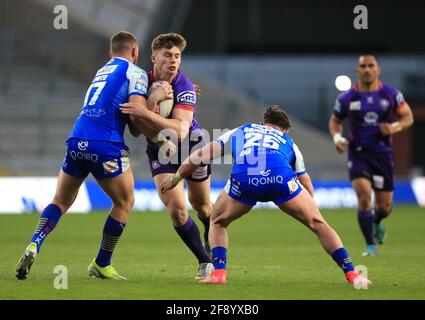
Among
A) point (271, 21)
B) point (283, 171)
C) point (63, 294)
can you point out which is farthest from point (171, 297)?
point (271, 21)

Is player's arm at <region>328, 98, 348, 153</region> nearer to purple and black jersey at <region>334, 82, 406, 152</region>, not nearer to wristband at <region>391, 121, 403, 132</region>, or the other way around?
purple and black jersey at <region>334, 82, 406, 152</region>

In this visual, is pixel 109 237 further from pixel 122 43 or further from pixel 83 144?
pixel 122 43

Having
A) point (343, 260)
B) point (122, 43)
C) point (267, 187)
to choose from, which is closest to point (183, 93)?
point (122, 43)


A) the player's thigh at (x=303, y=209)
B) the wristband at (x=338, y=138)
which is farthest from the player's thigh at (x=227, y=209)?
the wristband at (x=338, y=138)

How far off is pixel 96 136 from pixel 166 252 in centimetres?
428

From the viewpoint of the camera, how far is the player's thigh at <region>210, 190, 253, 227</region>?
30.3ft

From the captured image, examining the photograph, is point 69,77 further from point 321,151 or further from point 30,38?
point 321,151

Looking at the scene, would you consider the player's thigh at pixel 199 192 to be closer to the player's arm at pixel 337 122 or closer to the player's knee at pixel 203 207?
the player's knee at pixel 203 207

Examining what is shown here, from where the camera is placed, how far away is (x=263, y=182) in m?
9.09

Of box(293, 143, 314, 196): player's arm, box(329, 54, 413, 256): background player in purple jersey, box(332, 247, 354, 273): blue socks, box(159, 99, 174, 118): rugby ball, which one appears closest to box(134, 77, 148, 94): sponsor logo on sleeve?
box(159, 99, 174, 118): rugby ball

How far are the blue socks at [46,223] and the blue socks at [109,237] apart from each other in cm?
50

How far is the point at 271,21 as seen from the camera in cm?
3447

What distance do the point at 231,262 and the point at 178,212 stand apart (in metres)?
2.08

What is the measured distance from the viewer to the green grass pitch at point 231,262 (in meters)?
8.59
